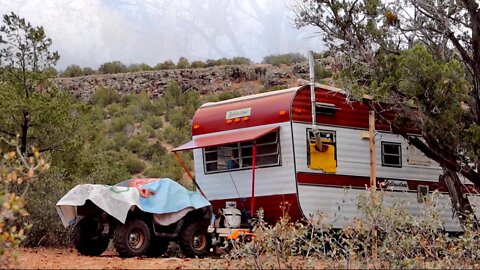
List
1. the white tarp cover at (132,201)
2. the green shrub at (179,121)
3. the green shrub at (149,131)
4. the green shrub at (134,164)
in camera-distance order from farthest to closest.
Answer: the green shrub at (179,121)
the green shrub at (149,131)
the green shrub at (134,164)
the white tarp cover at (132,201)

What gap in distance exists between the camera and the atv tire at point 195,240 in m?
10.9

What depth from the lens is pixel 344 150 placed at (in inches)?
479

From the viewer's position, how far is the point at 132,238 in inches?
410

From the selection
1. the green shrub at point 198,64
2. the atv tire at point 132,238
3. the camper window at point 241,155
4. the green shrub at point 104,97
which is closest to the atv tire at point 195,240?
the atv tire at point 132,238

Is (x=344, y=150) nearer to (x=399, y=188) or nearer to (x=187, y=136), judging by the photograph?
(x=399, y=188)

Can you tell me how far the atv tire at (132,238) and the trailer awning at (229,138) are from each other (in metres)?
1.80

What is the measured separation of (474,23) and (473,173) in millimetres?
2453

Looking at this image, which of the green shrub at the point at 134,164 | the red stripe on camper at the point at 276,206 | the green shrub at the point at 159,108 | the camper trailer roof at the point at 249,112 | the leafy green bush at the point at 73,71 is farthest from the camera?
the leafy green bush at the point at 73,71

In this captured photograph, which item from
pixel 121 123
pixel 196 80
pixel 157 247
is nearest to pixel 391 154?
pixel 157 247

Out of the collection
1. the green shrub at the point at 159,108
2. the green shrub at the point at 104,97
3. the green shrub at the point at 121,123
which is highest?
the green shrub at the point at 104,97

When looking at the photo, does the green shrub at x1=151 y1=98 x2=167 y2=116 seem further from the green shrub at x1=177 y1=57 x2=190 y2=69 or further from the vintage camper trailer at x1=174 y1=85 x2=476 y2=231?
the vintage camper trailer at x1=174 y1=85 x2=476 y2=231

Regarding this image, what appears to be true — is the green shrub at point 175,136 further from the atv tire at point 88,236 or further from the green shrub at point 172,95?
the atv tire at point 88,236

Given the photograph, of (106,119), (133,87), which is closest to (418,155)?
(106,119)

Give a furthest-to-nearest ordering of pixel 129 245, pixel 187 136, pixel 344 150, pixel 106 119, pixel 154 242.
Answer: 1. pixel 106 119
2. pixel 187 136
3. pixel 344 150
4. pixel 154 242
5. pixel 129 245
